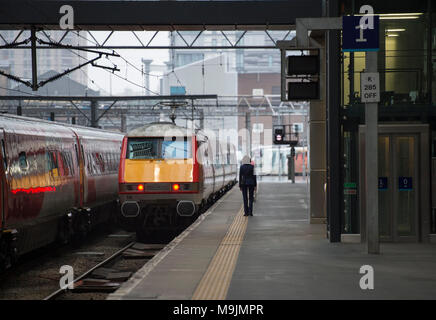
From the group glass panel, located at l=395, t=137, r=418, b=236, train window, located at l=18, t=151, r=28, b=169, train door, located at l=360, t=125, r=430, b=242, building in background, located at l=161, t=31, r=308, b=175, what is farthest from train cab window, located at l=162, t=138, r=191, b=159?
building in background, located at l=161, t=31, r=308, b=175

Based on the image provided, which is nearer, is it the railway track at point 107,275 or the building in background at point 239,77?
the railway track at point 107,275

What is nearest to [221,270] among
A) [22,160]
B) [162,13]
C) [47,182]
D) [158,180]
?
[22,160]

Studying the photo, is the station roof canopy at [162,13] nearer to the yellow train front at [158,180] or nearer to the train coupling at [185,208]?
the yellow train front at [158,180]

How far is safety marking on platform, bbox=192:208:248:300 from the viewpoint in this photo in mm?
8905

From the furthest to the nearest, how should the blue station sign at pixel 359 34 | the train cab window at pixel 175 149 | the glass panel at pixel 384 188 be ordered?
the train cab window at pixel 175 149 < the glass panel at pixel 384 188 < the blue station sign at pixel 359 34

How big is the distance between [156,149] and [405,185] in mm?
6518

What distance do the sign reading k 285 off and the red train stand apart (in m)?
5.66

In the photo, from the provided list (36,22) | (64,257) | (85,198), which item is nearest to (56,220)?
(64,257)

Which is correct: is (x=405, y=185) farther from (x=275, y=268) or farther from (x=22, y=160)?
(x=22, y=160)

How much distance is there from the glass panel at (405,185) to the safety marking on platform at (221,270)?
2959 millimetres

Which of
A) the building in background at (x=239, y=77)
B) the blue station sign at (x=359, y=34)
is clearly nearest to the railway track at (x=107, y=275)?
the blue station sign at (x=359, y=34)

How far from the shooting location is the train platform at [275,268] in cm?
897

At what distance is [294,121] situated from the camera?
300 feet
